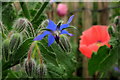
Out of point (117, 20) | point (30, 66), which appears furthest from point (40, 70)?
point (117, 20)

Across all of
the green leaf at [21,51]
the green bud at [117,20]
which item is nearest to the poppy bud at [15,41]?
the green leaf at [21,51]

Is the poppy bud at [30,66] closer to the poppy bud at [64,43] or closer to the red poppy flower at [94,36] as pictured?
the poppy bud at [64,43]

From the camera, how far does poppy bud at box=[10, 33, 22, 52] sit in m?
0.52

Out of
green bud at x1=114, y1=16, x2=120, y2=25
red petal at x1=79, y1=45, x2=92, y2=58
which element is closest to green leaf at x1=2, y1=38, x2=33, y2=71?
green bud at x1=114, y1=16, x2=120, y2=25

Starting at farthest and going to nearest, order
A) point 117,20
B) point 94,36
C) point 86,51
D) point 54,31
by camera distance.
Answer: point 94,36, point 86,51, point 117,20, point 54,31

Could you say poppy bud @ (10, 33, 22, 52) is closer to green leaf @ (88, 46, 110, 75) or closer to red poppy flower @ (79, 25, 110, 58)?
green leaf @ (88, 46, 110, 75)

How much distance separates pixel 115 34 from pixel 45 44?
24cm

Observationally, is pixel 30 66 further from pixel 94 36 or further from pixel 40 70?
pixel 94 36

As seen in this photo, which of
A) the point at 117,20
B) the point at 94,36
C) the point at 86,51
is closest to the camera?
the point at 117,20

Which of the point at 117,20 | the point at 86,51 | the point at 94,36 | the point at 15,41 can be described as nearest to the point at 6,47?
the point at 15,41

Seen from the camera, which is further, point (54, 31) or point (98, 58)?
point (98, 58)

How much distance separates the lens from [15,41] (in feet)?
Answer: 1.72

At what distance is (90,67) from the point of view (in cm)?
85

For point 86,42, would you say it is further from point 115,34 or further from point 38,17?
point 38,17
